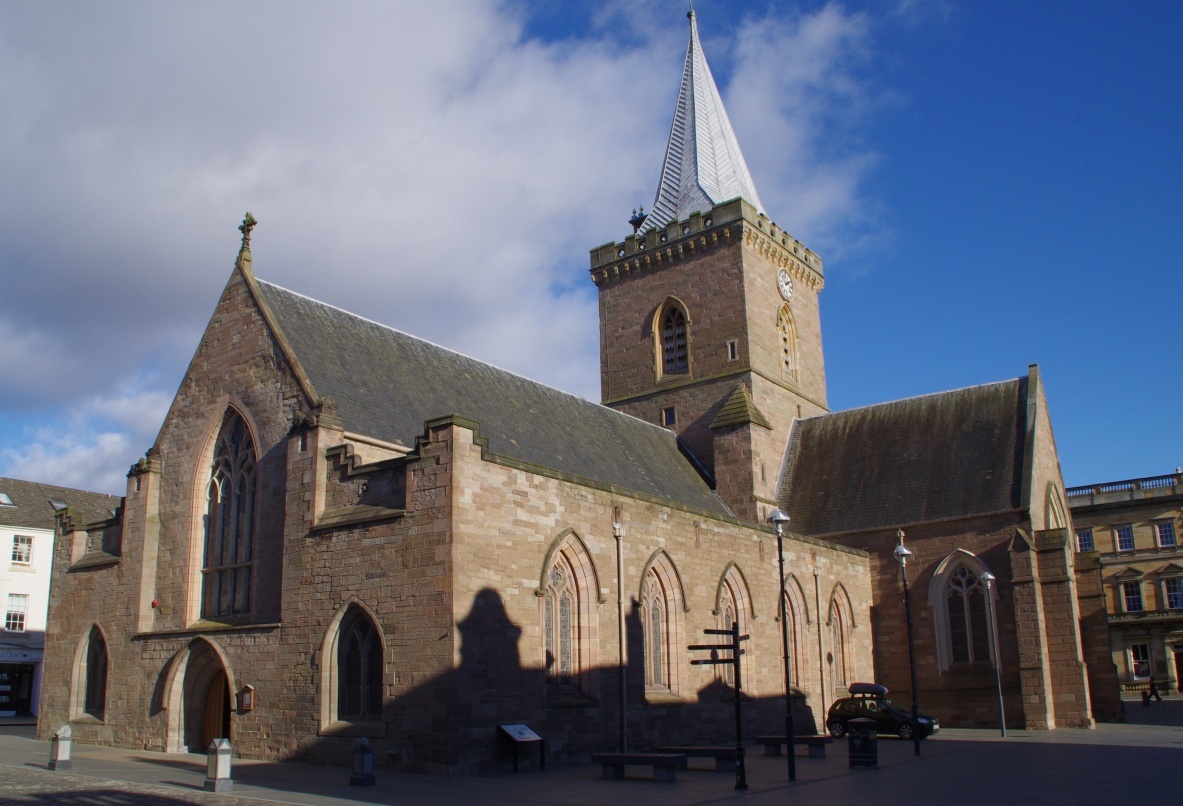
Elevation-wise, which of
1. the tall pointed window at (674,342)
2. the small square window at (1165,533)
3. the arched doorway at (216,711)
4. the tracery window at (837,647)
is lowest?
the arched doorway at (216,711)

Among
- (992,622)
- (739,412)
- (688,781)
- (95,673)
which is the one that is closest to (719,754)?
(688,781)

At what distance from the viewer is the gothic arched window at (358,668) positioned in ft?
68.6

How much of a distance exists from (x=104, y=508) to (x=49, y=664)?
26741mm

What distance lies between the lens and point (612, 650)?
77.8ft

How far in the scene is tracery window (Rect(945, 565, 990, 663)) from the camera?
3303 centimetres

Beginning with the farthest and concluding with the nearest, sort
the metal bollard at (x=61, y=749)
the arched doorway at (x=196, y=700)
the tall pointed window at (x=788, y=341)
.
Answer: the tall pointed window at (x=788, y=341), the arched doorway at (x=196, y=700), the metal bollard at (x=61, y=749)

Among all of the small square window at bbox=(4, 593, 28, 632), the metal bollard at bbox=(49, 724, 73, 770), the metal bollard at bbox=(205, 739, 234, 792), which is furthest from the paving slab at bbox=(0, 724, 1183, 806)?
the small square window at bbox=(4, 593, 28, 632)

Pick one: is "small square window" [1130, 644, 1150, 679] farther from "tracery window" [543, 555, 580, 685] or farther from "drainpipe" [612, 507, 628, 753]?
"tracery window" [543, 555, 580, 685]

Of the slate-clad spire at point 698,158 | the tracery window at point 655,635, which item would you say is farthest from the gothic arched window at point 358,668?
the slate-clad spire at point 698,158

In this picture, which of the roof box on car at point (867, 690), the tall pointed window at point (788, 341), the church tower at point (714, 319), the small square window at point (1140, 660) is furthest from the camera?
the small square window at point (1140, 660)

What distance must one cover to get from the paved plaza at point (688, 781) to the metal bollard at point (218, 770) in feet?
0.87

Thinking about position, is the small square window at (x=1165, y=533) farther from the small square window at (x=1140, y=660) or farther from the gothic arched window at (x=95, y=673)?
the gothic arched window at (x=95, y=673)

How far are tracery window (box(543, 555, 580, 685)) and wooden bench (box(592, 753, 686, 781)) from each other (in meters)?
3.11

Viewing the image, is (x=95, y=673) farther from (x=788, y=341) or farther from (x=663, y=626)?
(x=788, y=341)
